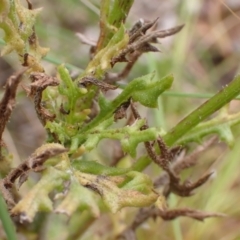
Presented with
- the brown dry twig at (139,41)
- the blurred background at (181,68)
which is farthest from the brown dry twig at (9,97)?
the blurred background at (181,68)

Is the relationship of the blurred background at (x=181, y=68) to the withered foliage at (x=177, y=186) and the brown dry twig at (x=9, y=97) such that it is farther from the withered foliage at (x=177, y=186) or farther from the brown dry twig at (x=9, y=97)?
the brown dry twig at (x=9, y=97)

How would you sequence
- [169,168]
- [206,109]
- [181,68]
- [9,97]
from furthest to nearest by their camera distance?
1. [181,68]
2. [169,168]
3. [206,109]
4. [9,97]

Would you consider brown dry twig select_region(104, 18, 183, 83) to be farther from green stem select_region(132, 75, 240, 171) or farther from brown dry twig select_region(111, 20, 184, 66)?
green stem select_region(132, 75, 240, 171)

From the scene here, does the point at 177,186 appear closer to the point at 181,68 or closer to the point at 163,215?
the point at 163,215

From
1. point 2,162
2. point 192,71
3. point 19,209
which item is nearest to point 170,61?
point 192,71

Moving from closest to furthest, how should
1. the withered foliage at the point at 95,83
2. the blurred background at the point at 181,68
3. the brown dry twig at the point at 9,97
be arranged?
the brown dry twig at the point at 9,97 → the withered foliage at the point at 95,83 → the blurred background at the point at 181,68

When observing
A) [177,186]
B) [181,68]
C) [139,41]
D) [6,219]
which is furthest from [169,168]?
[181,68]

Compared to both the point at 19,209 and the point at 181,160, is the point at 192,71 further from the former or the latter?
the point at 19,209
